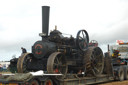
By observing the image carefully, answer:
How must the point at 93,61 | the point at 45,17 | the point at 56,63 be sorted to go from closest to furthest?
the point at 56,63 → the point at 45,17 → the point at 93,61

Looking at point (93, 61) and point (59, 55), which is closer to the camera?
point (59, 55)

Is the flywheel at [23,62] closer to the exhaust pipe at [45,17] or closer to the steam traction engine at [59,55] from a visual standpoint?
the steam traction engine at [59,55]

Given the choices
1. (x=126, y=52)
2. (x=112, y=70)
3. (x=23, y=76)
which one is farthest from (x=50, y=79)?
(x=126, y=52)

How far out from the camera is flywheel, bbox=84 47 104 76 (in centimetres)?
1146

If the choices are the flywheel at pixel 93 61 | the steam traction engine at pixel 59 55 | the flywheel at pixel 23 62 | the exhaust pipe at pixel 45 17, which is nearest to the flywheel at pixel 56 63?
the steam traction engine at pixel 59 55

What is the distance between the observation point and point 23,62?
32.8ft

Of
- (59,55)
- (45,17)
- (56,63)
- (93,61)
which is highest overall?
(45,17)

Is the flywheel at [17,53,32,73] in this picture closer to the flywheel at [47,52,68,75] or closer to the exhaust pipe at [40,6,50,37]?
the exhaust pipe at [40,6,50,37]

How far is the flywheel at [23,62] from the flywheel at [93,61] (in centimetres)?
307

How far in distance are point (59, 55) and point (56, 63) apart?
1.54 feet

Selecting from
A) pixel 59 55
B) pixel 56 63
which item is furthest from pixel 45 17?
pixel 56 63

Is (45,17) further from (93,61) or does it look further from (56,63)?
(93,61)

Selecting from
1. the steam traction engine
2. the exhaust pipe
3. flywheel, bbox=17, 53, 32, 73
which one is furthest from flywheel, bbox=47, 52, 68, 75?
flywheel, bbox=17, 53, 32, 73

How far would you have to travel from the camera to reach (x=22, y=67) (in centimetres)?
991
